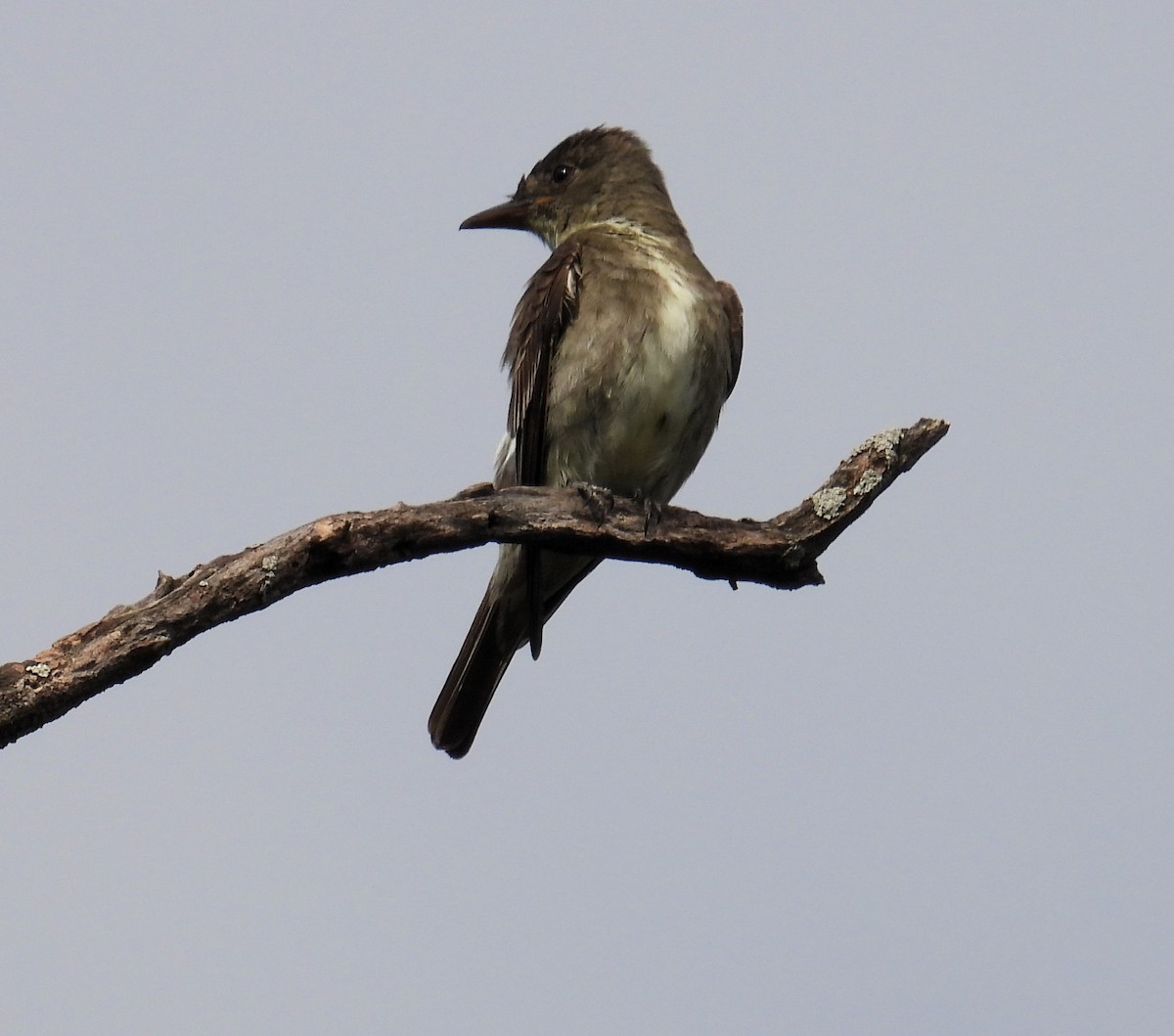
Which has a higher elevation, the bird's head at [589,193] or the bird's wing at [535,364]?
the bird's head at [589,193]

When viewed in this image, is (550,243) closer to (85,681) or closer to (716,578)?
(716,578)

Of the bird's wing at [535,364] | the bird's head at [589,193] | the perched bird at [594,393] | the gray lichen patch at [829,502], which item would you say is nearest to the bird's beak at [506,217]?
the bird's head at [589,193]

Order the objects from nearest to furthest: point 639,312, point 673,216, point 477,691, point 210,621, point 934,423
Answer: point 210,621 < point 934,423 < point 639,312 < point 477,691 < point 673,216

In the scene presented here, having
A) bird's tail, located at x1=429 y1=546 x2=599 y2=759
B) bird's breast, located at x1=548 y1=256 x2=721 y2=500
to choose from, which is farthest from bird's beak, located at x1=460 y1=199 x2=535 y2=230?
bird's tail, located at x1=429 y1=546 x2=599 y2=759

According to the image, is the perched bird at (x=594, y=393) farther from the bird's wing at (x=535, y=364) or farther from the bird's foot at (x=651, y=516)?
the bird's foot at (x=651, y=516)

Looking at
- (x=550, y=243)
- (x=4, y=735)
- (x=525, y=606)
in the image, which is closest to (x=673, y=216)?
(x=550, y=243)

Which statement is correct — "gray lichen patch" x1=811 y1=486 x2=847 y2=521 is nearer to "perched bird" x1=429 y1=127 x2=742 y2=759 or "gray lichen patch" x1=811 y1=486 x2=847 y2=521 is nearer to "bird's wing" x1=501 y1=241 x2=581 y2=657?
"perched bird" x1=429 y1=127 x2=742 y2=759

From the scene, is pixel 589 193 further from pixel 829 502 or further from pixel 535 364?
pixel 829 502

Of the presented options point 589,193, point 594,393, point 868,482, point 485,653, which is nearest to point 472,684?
point 485,653
